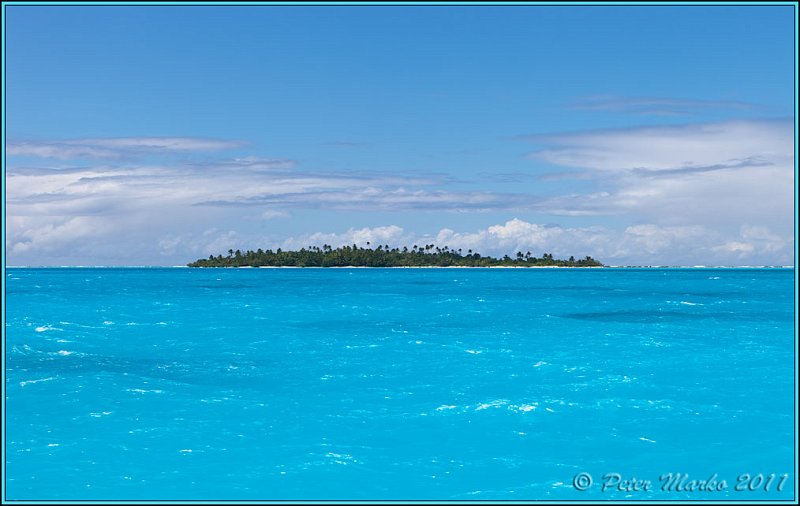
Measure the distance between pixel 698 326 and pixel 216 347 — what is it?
50978mm

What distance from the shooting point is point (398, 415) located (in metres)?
35.7

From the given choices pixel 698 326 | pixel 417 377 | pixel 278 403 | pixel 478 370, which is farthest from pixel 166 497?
pixel 698 326

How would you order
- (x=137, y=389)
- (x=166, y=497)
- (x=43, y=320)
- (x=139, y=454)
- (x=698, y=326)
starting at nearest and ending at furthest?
1. (x=166, y=497)
2. (x=139, y=454)
3. (x=137, y=389)
4. (x=698, y=326)
5. (x=43, y=320)

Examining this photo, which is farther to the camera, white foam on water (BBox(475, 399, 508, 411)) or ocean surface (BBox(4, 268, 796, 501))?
white foam on water (BBox(475, 399, 508, 411))

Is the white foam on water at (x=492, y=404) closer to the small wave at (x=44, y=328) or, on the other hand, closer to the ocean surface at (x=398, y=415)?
the ocean surface at (x=398, y=415)

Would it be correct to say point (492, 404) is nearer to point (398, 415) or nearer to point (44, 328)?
point (398, 415)

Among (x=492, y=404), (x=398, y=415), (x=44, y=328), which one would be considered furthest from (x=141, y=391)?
(x=44, y=328)

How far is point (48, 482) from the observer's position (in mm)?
26422

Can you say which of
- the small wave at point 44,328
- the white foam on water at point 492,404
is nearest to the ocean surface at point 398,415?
the white foam on water at point 492,404

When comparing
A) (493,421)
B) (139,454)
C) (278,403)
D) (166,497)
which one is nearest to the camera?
(166,497)

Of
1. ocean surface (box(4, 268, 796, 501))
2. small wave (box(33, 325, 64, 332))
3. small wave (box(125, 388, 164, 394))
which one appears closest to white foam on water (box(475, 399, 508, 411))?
ocean surface (box(4, 268, 796, 501))

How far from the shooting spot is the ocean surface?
86.8 ft

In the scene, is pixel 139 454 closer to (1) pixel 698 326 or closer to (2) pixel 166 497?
(2) pixel 166 497

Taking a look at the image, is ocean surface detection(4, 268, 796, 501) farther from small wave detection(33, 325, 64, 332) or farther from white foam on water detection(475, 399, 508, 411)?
small wave detection(33, 325, 64, 332)
